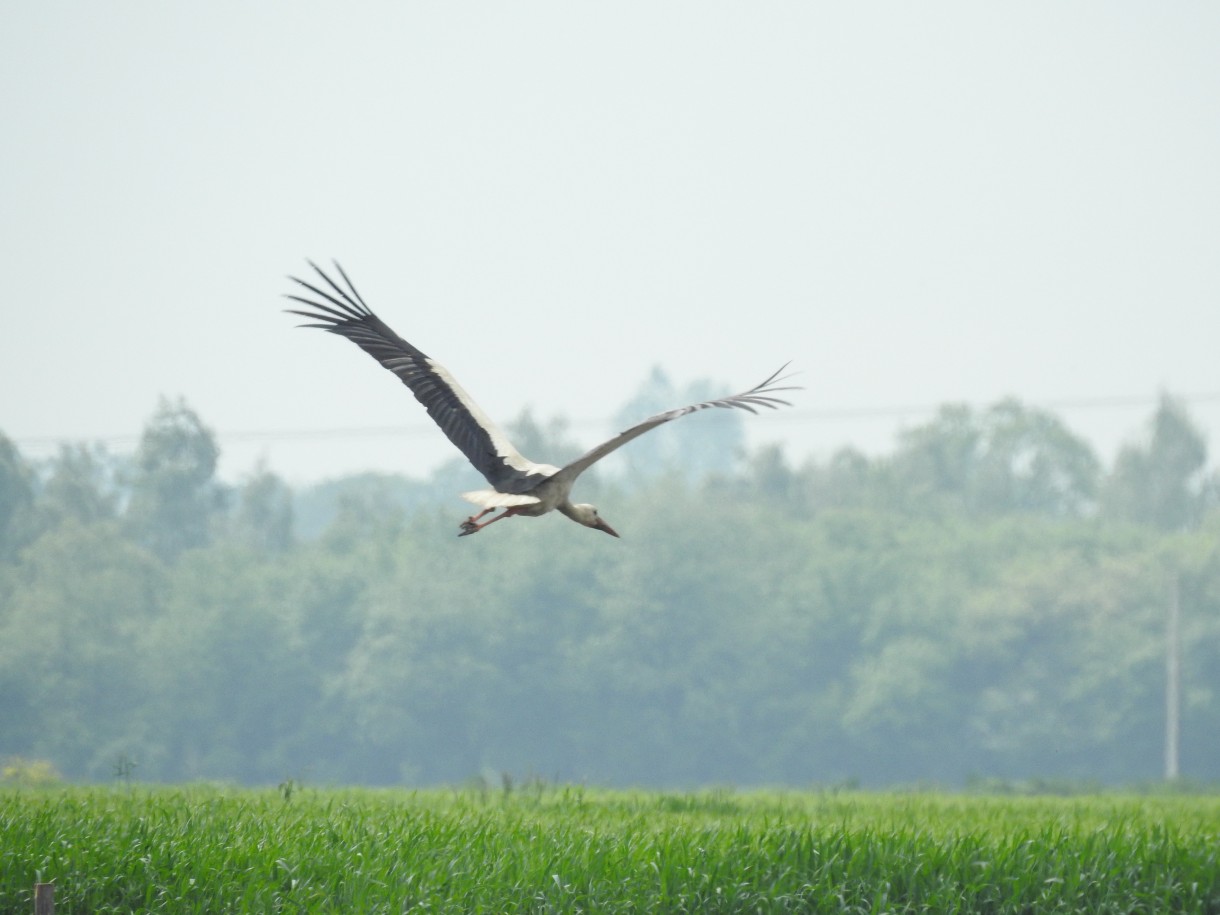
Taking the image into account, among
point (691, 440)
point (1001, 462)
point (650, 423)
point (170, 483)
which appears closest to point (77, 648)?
point (170, 483)

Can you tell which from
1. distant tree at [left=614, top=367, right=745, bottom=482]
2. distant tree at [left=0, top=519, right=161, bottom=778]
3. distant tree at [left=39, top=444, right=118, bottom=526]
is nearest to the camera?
distant tree at [left=0, top=519, right=161, bottom=778]

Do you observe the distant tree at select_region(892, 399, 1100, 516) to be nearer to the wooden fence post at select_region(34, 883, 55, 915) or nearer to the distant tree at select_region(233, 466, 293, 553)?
the distant tree at select_region(233, 466, 293, 553)

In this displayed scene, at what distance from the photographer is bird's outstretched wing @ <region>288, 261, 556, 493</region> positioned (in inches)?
398

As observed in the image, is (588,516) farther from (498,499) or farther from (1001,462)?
(1001,462)

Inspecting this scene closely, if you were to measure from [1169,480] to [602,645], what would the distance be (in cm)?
3013

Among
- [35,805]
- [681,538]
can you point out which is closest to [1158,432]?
[681,538]

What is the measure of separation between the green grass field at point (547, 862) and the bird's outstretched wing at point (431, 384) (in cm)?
278

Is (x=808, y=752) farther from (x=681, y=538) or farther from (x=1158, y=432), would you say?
(x=1158, y=432)

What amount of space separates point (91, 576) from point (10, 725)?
20.7ft

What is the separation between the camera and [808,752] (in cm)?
6372

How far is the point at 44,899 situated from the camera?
982cm

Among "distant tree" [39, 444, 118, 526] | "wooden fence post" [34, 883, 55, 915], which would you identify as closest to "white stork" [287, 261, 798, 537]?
"wooden fence post" [34, 883, 55, 915]

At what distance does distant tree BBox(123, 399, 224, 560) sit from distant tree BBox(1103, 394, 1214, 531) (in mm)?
40660

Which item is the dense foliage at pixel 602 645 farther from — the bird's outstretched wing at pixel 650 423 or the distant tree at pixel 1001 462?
the bird's outstretched wing at pixel 650 423
